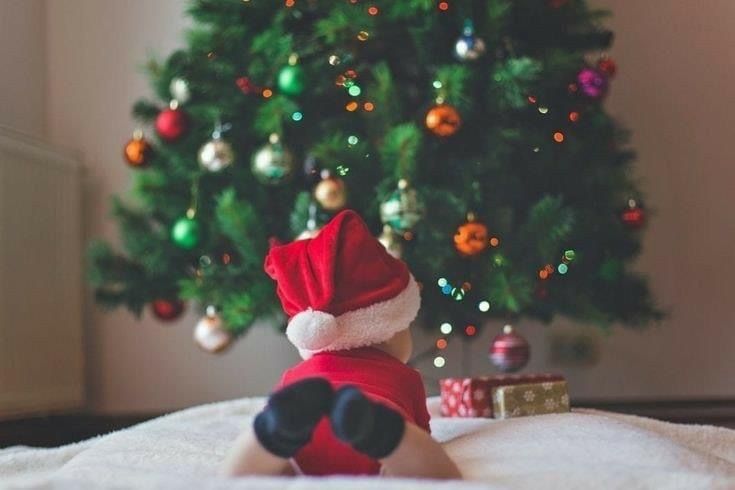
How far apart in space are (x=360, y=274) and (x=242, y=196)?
0.84 metres

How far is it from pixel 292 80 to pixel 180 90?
0.23 m

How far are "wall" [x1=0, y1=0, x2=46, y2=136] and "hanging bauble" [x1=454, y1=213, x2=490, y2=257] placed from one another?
1074 millimetres

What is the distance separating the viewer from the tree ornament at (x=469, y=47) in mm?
1767

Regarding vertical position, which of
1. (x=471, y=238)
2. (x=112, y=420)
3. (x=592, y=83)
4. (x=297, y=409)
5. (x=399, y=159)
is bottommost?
(x=112, y=420)

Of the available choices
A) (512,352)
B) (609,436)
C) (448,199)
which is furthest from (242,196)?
(609,436)

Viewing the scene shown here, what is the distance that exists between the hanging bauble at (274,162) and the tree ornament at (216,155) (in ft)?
0.18

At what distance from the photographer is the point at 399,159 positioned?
5.59ft

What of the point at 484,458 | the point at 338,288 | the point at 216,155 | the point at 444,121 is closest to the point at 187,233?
the point at 216,155

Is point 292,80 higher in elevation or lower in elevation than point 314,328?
higher

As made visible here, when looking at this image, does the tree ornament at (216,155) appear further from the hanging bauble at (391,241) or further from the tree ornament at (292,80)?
the hanging bauble at (391,241)

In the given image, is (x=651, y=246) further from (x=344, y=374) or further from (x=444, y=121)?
(x=344, y=374)

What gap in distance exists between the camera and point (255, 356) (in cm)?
237

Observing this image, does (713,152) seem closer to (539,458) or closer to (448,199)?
(448,199)

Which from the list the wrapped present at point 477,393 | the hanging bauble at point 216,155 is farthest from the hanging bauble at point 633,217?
the hanging bauble at point 216,155
